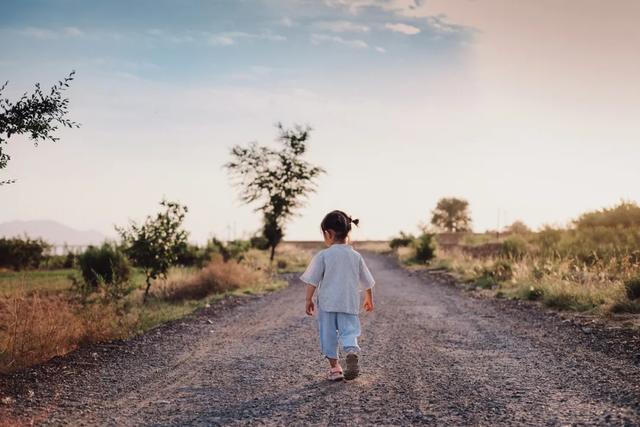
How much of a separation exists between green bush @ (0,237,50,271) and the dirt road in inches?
1088

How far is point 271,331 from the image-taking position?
1030cm

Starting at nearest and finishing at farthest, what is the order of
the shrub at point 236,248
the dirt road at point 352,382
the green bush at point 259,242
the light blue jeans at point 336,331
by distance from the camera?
the dirt road at point 352,382, the light blue jeans at point 336,331, the shrub at point 236,248, the green bush at point 259,242

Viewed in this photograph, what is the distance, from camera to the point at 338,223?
22.0ft

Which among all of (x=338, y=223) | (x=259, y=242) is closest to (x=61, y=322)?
(x=338, y=223)

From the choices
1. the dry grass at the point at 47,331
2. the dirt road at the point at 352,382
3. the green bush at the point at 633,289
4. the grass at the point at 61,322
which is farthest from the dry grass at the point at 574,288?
the dry grass at the point at 47,331

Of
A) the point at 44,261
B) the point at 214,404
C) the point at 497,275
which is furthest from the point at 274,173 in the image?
the point at 214,404

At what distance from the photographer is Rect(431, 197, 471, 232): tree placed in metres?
92.9

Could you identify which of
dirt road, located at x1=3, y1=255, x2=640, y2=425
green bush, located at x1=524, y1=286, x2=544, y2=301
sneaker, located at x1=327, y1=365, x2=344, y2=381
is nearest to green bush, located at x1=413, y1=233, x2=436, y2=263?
green bush, located at x1=524, y1=286, x2=544, y2=301

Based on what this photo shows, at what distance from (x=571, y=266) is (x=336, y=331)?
16070mm

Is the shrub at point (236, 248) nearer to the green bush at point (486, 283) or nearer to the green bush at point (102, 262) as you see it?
the green bush at point (102, 262)

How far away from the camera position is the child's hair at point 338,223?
22.0 ft

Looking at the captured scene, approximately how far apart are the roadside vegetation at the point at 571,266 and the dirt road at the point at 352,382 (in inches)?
83.6

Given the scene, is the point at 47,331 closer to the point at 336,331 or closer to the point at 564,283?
the point at 336,331

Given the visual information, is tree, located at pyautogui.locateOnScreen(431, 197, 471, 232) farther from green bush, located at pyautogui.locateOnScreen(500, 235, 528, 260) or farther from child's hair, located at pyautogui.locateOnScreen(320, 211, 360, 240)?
child's hair, located at pyautogui.locateOnScreen(320, 211, 360, 240)
